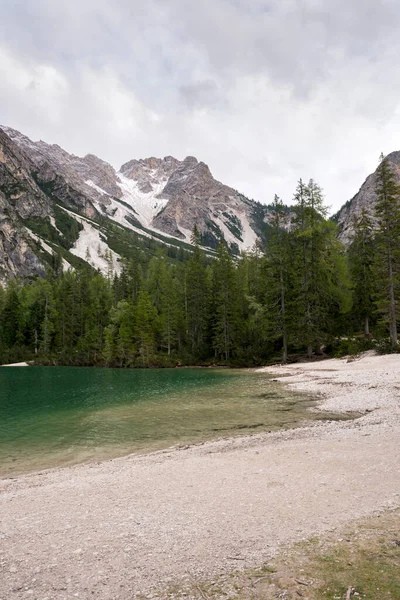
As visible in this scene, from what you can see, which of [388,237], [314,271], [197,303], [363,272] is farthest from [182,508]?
[197,303]

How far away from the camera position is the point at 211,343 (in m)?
64.2

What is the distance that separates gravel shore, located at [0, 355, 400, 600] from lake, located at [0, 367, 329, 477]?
2.26 m

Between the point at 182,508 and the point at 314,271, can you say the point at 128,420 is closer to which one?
the point at 182,508

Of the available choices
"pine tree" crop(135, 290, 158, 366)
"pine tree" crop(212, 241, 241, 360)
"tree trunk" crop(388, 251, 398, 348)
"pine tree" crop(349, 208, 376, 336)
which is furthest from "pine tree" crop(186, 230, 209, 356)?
"tree trunk" crop(388, 251, 398, 348)

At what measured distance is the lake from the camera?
14.3m

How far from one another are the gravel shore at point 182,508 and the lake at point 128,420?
226cm

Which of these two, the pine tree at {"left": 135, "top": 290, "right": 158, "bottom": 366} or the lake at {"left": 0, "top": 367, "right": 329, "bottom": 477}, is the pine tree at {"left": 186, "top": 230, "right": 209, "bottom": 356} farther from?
the lake at {"left": 0, "top": 367, "right": 329, "bottom": 477}

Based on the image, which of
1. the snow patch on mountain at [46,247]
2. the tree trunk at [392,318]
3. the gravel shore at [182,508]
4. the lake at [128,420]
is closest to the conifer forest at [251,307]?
the tree trunk at [392,318]

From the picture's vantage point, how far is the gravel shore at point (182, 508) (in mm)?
5250

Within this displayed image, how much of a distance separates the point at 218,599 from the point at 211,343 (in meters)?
59.9

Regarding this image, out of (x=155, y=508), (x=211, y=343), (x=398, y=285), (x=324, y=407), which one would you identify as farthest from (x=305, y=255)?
(x=155, y=508)

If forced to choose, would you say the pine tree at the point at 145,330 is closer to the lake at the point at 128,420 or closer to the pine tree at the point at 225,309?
the pine tree at the point at 225,309

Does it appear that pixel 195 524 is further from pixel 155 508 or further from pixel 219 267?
pixel 219 267

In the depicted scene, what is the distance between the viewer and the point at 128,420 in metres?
19.4
